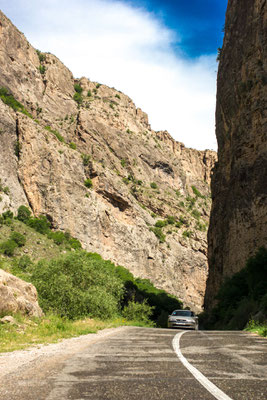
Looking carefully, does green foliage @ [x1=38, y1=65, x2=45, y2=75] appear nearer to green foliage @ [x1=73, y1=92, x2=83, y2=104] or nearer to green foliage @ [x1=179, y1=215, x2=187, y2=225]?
green foliage @ [x1=73, y1=92, x2=83, y2=104]

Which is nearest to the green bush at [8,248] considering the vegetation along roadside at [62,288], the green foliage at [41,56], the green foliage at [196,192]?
the vegetation along roadside at [62,288]

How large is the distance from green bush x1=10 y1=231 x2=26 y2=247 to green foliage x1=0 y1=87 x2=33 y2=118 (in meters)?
28.6

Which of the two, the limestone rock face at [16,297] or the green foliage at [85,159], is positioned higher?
the green foliage at [85,159]

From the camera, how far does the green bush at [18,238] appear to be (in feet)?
161

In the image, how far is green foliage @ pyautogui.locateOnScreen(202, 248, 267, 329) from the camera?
70.5 feet

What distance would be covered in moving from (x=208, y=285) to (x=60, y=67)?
82.9 metres

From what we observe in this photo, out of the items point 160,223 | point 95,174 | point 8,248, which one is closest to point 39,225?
point 8,248

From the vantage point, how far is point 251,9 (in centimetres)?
3491

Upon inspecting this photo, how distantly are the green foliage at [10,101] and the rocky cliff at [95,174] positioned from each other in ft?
1.00

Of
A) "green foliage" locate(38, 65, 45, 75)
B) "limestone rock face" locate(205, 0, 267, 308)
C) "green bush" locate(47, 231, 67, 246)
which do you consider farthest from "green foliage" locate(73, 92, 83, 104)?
"limestone rock face" locate(205, 0, 267, 308)

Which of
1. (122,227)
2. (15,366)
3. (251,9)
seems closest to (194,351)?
(15,366)

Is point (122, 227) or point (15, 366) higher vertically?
point (122, 227)

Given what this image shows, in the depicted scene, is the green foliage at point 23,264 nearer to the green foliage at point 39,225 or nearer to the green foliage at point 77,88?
the green foliage at point 39,225

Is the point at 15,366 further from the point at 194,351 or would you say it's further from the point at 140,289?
the point at 140,289
